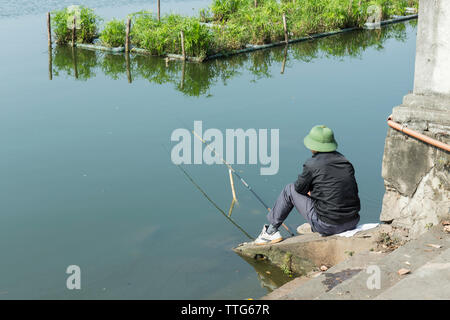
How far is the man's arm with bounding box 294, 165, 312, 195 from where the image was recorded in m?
5.55

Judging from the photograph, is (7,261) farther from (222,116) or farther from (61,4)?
(61,4)

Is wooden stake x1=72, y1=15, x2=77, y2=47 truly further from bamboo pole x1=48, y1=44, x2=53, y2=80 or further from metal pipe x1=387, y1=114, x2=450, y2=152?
metal pipe x1=387, y1=114, x2=450, y2=152

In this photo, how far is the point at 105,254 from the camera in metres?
6.71

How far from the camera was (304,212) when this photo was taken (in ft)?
19.1

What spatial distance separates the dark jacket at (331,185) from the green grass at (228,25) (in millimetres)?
11582

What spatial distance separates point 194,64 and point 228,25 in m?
2.70

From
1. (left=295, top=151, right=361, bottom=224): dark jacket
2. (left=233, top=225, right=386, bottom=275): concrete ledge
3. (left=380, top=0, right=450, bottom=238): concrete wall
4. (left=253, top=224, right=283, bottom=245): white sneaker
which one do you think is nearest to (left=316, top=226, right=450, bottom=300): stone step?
(left=380, top=0, right=450, bottom=238): concrete wall

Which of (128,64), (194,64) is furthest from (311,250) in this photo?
(128,64)

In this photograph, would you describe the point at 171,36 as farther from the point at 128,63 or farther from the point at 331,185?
the point at 331,185

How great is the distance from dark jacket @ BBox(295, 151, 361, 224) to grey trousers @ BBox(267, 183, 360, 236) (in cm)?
7

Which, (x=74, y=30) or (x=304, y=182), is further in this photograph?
(x=74, y=30)

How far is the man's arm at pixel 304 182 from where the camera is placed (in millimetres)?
5547

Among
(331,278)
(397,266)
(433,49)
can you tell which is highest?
(433,49)
